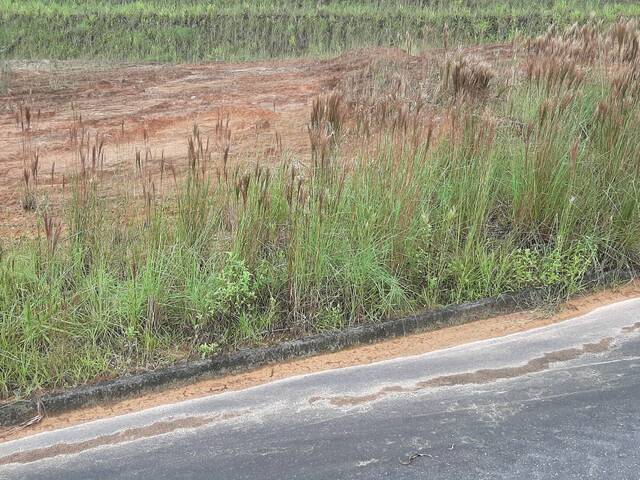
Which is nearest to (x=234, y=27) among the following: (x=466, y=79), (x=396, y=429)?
(x=466, y=79)

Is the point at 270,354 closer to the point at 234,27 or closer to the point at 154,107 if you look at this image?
the point at 154,107

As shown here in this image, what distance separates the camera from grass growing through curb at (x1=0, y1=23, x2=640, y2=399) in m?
4.25

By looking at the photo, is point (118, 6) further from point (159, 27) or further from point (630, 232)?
point (630, 232)

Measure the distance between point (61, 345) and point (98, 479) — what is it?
1.04 metres

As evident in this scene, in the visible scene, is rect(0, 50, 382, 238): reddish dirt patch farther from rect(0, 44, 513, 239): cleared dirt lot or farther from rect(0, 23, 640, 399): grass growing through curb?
rect(0, 23, 640, 399): grass growing through curb

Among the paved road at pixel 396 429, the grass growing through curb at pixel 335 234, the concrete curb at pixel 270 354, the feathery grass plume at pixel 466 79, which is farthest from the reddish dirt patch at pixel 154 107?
the paved road at pixel 396 429

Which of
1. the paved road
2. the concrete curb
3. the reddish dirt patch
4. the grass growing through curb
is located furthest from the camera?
the reddish dirt patch

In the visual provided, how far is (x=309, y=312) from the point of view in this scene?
462 centimetres

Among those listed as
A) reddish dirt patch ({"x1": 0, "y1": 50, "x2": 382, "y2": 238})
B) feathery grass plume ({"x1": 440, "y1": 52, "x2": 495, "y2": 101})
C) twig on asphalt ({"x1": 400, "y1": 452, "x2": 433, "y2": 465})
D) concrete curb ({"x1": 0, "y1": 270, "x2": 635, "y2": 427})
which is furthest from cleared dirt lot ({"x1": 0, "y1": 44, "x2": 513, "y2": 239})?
twig on asphalt ({"x1": 400, "y1": 452, "x2": 433, "y2": 465})

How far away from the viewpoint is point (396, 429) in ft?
11.9

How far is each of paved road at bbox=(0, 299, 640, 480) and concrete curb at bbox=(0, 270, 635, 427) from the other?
225 mm

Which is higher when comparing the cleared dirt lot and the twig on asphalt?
the cleared dirt lot

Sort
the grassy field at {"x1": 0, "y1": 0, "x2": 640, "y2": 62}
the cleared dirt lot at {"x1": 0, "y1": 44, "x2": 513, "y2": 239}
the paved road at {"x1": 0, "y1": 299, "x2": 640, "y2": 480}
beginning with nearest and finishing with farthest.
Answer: the paved road at {"x1": 0, "y1": 299, "x2": 640, "y2": 480}, the cleared dirt lot at {"x1": 0, "y1": 44, "x2": 513, "y2": 239}, the grassy field at {"x1": 0, "y1": 0, "x2": 640, "y2": 62}

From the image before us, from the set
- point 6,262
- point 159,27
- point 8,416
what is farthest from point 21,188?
point 159,27
